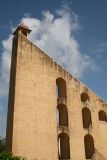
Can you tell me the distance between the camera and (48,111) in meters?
22.5

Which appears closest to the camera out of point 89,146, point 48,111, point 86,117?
point 48,111

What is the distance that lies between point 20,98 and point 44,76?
3227 mm

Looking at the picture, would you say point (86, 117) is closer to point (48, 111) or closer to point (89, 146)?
point (89, 146)

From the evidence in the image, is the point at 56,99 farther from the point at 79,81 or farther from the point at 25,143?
the point at 25,143

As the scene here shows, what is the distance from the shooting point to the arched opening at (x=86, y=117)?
25.2 metres

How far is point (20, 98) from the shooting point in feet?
70.6

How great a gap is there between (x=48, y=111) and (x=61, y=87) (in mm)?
3576

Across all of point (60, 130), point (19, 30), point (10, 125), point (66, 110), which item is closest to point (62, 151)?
point (60, 130)

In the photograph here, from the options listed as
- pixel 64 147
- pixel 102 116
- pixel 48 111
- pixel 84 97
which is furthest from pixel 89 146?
pixel 48 111

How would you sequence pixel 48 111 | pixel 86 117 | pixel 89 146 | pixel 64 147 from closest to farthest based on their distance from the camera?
pixel 48 111
pixel 64 147
pixel 89 146
pixel 86 117

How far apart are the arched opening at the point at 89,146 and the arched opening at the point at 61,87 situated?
4.30 metres

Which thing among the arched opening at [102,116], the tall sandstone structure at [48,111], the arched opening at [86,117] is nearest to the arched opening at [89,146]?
the tall sandstone structure at [48,111]

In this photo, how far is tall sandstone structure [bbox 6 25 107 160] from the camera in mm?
20859

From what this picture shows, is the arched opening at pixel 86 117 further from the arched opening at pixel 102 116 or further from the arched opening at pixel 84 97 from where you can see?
the arched opening at pixel 102 116
